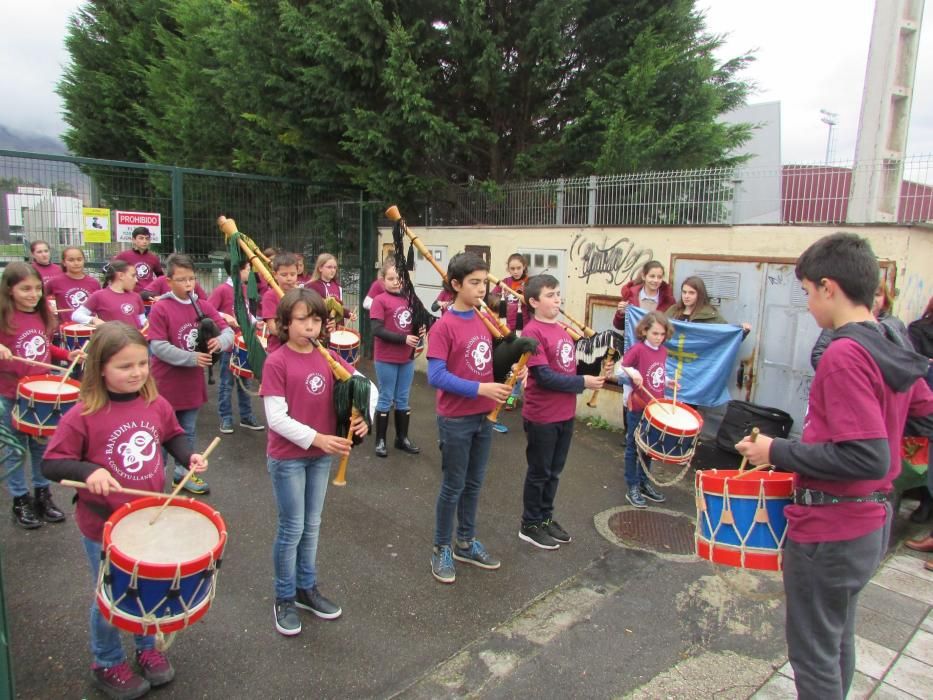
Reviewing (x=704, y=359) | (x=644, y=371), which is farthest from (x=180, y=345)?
(x=704, y=359)

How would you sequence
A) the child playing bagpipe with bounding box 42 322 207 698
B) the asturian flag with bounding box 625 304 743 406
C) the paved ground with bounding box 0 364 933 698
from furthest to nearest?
the asturian flag with bounding box 625 304 743 406 → the paved ground with bounding box 0 364 933 698 → the child playing bagpipe with bounding box 42 322 207 698

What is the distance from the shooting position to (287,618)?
3301mm

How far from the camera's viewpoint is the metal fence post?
338 inches

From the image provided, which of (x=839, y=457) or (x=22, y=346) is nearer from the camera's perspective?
(x=839, y=457)

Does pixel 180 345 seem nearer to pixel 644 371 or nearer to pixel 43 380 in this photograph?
pixel 43 380

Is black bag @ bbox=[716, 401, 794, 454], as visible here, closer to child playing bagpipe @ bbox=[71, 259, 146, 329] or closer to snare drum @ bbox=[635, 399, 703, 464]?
snare drum @ bbox=[635, 399, 703, 464]

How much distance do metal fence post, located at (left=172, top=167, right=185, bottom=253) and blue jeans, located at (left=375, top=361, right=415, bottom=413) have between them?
4.33m

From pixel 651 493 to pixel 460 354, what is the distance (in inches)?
103

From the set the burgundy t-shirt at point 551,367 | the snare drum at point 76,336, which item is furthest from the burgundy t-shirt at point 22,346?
the burgundy t-shirt at point 551,367

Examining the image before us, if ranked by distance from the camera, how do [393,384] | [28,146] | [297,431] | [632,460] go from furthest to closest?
[28,146]
[393,384]
[632,460]
[297,431]

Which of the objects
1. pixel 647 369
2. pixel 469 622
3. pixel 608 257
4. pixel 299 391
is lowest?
pixel 469 622

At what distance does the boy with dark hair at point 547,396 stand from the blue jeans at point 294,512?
152cm

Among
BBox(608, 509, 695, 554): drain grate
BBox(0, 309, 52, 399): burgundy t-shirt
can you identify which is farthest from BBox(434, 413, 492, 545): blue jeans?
BBox(0, 309, 52, 399): burgundy t-shirt

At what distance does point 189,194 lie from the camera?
9.01 meters
